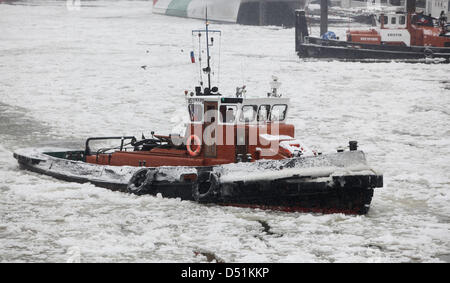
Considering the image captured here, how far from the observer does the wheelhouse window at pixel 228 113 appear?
37.0 ft

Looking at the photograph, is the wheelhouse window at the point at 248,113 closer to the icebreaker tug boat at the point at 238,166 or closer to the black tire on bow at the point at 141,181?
the icebreaker tug boat at the point at 238,166

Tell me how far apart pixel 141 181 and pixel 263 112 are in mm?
2531

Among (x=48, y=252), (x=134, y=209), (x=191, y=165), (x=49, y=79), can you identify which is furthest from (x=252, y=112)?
(x=49, y=79)

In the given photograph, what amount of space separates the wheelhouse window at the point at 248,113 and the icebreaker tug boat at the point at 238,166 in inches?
0.7

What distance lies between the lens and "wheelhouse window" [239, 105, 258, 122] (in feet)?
37.1

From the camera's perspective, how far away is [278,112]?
11.6m

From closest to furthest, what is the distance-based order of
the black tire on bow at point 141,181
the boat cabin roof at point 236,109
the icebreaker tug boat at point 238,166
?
the icebreaker tug boat at point 238,166 → the boat cabin roof at point 236,109 → the black tire on bow at point 141,181

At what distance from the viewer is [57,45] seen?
125 feet

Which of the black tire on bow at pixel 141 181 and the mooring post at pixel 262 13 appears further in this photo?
the mooring post at pixel 262 13

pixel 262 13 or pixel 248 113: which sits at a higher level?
pixel 262 13

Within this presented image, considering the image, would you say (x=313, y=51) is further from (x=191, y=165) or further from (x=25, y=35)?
(x=191, y=165)

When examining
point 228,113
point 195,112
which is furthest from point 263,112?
point 195,112

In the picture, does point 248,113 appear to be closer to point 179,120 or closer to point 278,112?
point 278,112

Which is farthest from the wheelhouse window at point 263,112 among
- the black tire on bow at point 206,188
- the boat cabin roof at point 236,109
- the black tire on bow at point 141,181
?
the black tire on bow at point 141,181
